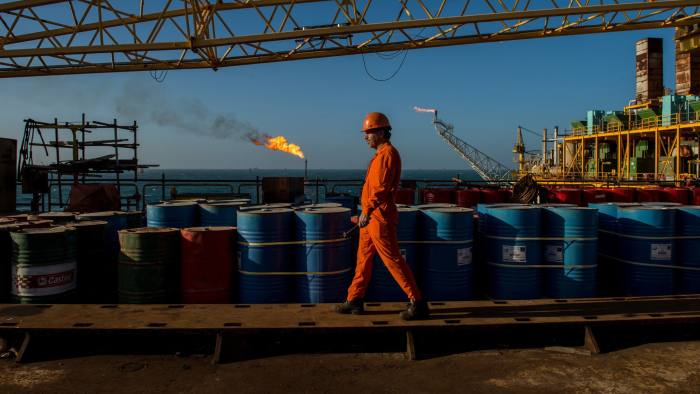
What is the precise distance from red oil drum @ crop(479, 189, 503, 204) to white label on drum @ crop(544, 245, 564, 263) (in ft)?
18.6

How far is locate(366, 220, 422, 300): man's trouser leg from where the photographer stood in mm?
4570

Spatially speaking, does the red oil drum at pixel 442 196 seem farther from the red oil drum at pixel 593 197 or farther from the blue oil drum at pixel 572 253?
the blue oil drum at pixel 572 253

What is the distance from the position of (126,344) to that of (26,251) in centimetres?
154

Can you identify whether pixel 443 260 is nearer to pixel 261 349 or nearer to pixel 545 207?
pixel 545 207

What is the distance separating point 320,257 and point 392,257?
40.7 inches

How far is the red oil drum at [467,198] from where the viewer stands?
37.0 feet

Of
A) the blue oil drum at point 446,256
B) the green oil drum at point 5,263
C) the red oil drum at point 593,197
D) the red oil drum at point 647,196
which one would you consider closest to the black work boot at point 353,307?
the blue oil drum at point 446,256

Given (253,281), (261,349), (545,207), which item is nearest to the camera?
(261,349)

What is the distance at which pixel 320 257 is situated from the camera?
529 centimetres

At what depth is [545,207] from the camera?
19.7 ft

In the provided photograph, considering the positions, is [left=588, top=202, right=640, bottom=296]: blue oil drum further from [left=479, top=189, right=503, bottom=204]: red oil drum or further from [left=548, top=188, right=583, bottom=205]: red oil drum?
[left=479, top=189, right=503, bottom=204]: red oil drum

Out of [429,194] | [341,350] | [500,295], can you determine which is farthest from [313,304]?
[429,194]

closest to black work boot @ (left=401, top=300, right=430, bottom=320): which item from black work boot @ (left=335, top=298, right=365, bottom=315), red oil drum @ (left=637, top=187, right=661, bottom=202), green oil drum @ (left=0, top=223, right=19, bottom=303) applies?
black work boot @ (left=335, top=298, right=365, bottom=315)

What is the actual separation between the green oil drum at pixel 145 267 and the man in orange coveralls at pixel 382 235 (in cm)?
203
